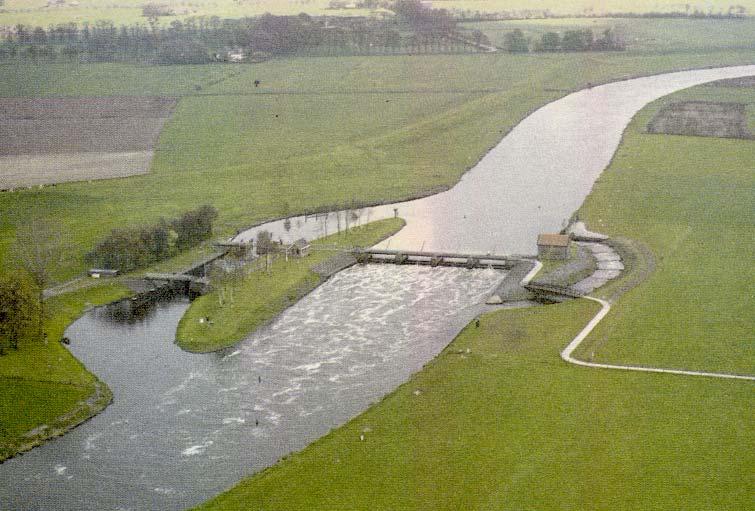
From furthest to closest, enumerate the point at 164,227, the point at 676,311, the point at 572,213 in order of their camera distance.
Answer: the point at 572,213 → the point at 164,227 → the point at 676,311

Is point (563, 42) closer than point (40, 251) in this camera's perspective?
No

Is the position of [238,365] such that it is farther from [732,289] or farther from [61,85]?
[61,85]

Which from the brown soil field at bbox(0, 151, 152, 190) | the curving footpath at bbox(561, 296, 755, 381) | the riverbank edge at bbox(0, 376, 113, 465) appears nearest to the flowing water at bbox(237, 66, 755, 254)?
the curving footpath at bbox(561, 296, 755, 381)

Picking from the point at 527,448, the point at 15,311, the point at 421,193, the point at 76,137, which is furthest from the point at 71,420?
the point at 76,137

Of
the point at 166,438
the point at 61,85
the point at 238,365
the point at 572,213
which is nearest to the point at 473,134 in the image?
the point at 572,213

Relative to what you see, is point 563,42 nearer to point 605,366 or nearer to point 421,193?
point 421,193

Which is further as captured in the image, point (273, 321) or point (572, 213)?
point (572, 213)
